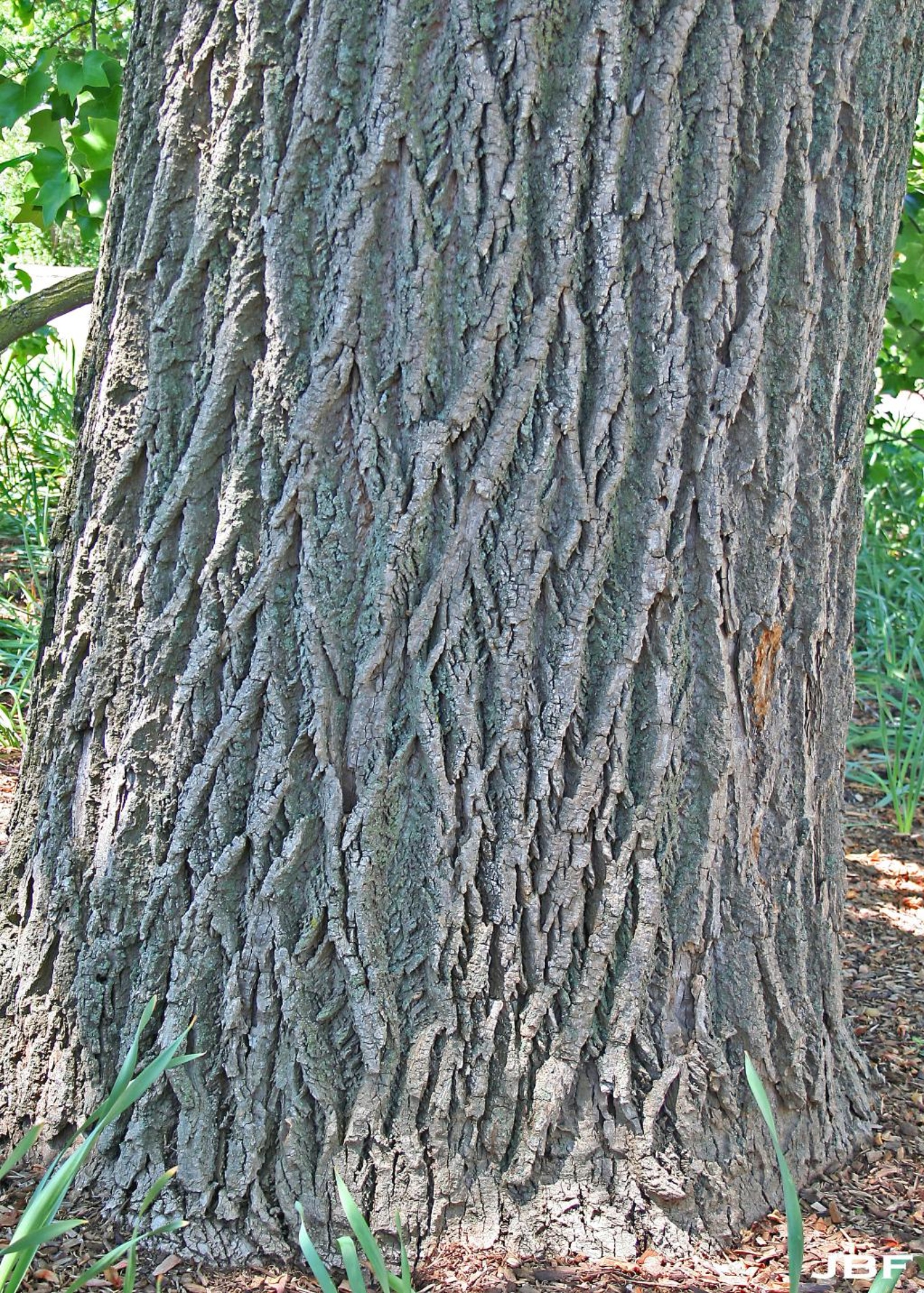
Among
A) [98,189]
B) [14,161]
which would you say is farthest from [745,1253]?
[14,161]

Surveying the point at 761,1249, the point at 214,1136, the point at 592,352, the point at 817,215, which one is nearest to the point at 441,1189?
the point at 214,1136

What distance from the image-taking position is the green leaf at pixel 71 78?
308 cm

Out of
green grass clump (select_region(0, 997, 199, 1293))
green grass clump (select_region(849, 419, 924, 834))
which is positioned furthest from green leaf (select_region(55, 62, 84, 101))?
green grass clump (select_region(849, 419, 924, 834))

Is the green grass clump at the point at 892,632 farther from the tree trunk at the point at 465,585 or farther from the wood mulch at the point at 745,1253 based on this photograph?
the tree trunk at the point at 465,585

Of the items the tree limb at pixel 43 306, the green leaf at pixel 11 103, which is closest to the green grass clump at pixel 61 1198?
the tree limb at pixel 43 306

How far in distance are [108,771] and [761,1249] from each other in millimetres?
1266

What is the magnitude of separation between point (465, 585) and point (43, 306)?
6.53ft

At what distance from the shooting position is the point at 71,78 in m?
3.11

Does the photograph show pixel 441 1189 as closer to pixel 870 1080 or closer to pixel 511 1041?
pixel 511 1041

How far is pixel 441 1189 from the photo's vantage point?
1796 mm

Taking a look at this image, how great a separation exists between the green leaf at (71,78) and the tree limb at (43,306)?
45 cm

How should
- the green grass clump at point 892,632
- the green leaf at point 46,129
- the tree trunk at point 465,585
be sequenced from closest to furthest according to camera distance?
1. the tree trunk at point 465,585
2. the green leaf at point 46,129
3. the green grass clump at point 892,632

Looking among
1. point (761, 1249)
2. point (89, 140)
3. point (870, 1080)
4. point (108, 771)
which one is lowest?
point (761, 1249)

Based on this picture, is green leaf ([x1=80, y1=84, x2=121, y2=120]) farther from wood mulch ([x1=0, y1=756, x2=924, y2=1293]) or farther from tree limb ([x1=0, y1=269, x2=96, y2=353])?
wood mulch ([x1=0, y1=756, x2=924, y2=1293])
